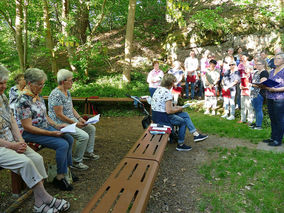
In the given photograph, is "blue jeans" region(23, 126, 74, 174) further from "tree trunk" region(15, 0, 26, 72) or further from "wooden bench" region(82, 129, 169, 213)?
"tree trunk" region(15, 0, 26, 72)

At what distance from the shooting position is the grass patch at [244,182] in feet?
9.41

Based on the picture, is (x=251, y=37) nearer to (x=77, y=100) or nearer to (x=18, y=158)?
(x=77, y=100)

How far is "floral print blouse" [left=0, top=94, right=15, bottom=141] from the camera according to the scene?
2627mm

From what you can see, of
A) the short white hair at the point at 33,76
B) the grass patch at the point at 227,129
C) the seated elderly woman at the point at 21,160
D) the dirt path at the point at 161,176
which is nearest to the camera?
the seated elderly woman at the point at 21,160

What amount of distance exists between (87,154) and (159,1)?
1363cm

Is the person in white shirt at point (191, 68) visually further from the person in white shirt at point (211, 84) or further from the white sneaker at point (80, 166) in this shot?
the white sneaker at point (80, 166)

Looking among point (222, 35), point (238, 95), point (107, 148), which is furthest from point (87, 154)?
point (222, 35)

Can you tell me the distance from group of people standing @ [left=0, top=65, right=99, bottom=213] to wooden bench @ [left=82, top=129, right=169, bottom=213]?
0.72m

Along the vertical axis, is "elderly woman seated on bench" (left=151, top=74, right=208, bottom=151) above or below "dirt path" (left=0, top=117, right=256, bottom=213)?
above

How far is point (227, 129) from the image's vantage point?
5.79 m

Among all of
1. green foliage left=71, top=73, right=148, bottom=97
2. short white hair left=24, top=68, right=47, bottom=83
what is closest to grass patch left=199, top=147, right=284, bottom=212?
short white hair left=24, top=68, right=47, bottom=83

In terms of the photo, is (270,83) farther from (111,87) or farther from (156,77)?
(111,87)

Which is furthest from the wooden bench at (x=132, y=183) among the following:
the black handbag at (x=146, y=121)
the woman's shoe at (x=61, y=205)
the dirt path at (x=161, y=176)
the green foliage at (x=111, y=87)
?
the green foliage at (x=111, y=87)

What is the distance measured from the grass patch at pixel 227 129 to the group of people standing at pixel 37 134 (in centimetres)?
331
